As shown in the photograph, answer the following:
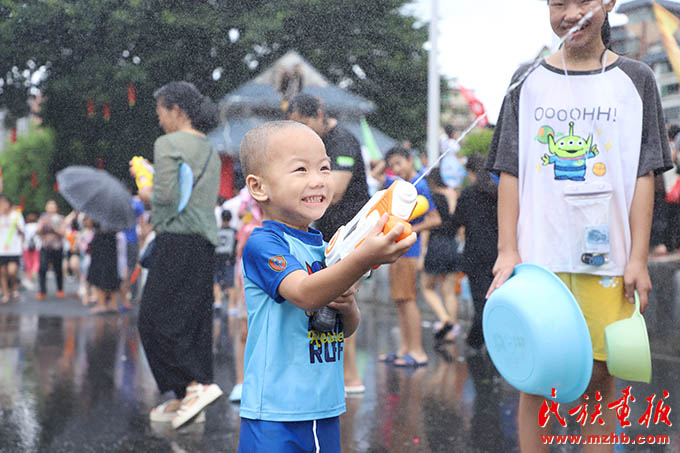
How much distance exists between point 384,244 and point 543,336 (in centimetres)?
102

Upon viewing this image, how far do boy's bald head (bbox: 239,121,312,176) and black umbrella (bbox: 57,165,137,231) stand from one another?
5003 millimetres

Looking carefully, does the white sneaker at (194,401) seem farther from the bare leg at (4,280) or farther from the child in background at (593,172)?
the bare leg at (4,280)

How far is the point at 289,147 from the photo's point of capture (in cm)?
206

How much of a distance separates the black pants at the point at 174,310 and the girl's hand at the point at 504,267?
200cm

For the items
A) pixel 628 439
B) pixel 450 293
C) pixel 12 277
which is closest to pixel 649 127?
pixel 628 439

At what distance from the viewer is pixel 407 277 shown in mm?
6012

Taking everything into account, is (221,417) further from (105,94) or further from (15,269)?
(15,269)

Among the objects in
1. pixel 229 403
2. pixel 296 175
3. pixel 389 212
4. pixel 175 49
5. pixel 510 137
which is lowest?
pixel 229 403

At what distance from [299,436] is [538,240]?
1.16 meters

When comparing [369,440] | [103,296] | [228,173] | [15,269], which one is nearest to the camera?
[369,440]

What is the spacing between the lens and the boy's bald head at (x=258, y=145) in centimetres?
210

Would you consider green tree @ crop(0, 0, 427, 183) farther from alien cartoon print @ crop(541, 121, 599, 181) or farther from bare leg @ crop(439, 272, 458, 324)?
bare leg @ crop(439, 272, 458, 324)

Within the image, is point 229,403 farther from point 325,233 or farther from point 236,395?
point 325,233

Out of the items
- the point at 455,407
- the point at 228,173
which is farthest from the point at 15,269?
the point at 455,407
